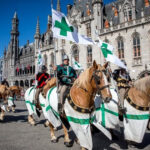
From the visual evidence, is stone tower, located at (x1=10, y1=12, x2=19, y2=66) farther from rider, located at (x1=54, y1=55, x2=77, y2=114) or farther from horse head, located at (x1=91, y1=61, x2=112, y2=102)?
horse head, located at (x1=91, y1=61, x2=112, y2=102)

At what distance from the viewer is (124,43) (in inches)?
766

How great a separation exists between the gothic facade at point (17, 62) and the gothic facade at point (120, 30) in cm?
1627

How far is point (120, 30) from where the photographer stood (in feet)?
65.2

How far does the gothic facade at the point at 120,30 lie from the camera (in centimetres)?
1796

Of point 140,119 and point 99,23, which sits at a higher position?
point 99,23

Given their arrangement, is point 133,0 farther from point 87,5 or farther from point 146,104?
point 146,104

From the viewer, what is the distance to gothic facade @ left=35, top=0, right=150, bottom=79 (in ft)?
58.9

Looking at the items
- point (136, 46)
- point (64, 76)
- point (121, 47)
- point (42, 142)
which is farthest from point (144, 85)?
point (121, 47)

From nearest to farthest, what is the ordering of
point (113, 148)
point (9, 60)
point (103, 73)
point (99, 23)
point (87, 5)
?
point (103, 73) → point (113, 148) → point (99, 23) → point (87, 5) → point (9, 60)

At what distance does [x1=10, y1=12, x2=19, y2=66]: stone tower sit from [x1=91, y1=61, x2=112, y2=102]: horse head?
48286 millimetres

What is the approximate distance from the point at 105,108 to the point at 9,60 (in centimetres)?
5006

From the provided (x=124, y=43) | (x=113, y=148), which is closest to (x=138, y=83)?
(x=113, y=148)

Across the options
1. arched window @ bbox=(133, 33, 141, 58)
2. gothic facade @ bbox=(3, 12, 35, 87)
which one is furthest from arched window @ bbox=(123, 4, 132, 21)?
gothic facade @ bbox=(3, 12, 35, 87)

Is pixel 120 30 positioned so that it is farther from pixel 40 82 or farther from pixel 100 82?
pixel 100 82
